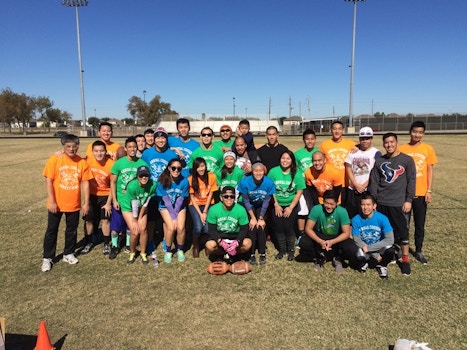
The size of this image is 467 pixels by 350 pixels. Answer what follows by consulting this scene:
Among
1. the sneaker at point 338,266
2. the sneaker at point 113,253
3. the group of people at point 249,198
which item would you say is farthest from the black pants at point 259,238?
the sneaker at point 113,253

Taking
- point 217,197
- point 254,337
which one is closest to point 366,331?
point 254,337

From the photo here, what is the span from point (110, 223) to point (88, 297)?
155 cm

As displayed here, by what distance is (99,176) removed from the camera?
5.38 metres

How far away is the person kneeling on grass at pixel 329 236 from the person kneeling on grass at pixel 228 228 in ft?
3.09

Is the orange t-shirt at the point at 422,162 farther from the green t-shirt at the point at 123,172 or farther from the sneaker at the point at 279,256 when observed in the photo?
the green t-shirt at the point at 123,172

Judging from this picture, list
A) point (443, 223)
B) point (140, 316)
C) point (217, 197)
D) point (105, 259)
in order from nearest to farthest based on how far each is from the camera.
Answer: point (140, 316) → point (105, 259) → point (217, 197) → point (443, 223)

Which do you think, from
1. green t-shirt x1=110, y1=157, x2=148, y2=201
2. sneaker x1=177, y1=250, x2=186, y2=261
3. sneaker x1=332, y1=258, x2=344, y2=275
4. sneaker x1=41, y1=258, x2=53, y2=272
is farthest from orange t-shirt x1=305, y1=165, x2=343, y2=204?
sneaker x1=41, y1=258, x2=53, y2=272

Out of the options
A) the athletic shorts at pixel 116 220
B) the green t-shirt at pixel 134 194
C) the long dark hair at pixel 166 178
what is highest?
the long dark hair at pixel 166 178

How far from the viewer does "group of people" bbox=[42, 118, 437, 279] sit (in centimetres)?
471

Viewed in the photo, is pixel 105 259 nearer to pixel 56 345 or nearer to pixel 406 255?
pixel 56 345

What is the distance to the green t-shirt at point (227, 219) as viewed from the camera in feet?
16.2

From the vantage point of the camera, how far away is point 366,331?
11.0ft

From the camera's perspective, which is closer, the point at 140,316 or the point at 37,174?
the point at 140,316

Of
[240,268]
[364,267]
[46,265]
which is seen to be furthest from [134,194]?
[364,267]
